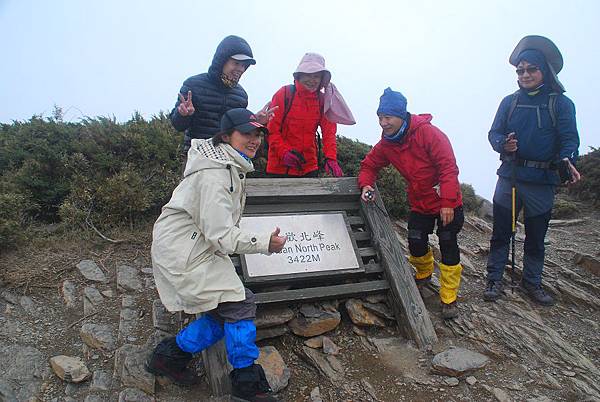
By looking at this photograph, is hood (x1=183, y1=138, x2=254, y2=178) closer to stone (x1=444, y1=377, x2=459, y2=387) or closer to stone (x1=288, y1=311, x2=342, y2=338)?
stone (x1=288, y1=311, x2=342, y2=338)

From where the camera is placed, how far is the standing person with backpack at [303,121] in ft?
16.1

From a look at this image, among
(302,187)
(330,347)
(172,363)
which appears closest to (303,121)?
(302,187)

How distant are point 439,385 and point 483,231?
4632 mm

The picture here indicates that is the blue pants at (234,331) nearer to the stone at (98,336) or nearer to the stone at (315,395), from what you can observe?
the stone at (315,395)

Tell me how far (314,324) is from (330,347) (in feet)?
0.82

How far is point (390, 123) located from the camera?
420 cm

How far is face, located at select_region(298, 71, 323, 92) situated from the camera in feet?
15.7

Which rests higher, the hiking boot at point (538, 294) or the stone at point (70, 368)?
the stone at point (70, 368)

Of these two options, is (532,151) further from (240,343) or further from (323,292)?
(240,343)

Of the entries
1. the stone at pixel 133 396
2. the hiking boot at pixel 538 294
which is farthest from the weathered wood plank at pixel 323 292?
the hiking boot at pixel 538 294

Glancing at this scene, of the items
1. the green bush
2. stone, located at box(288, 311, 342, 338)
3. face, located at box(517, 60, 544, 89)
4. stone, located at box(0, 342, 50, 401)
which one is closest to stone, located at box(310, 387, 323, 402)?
stone, located at box(288, 311, 342, 338)

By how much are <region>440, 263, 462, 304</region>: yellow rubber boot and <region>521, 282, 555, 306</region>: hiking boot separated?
127 centimetres

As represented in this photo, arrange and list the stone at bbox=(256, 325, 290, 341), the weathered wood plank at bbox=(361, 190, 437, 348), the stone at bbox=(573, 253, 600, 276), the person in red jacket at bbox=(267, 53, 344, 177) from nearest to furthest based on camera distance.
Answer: the stone at bbox=(256, 325, 290, 341)
the weathered wood plank at bbox=(361, 190, 437, 348)
the person in red jacket at bbox=(267, 53, 344, 177)
the stone at bbox=(573, 253, 600, 276)

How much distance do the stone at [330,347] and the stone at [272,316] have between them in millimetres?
386
